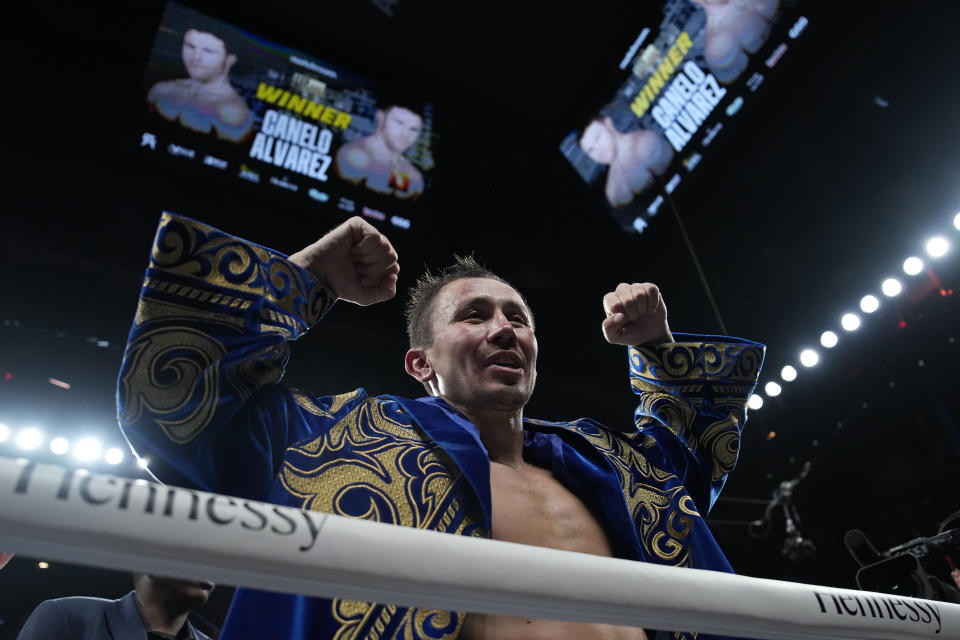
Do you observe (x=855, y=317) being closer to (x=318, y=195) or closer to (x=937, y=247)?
(x=937, y=247)

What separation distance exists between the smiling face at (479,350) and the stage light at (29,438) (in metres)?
2.60

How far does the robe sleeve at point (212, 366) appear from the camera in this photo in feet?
2.48

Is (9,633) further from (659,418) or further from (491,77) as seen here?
(491,77)

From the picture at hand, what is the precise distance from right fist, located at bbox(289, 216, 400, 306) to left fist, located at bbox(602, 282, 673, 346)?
528 millimetres

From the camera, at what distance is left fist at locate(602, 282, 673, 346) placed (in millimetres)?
1302

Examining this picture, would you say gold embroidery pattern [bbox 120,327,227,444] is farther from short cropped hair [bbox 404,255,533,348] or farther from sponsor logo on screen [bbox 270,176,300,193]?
sponsor logo on screen [bbox 270,176,300,193]

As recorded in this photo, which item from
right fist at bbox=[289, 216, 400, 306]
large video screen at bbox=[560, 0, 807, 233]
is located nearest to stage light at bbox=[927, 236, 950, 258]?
large video screen at bbox=[560, 0, 807, 233]

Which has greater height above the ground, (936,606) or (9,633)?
(936,606)

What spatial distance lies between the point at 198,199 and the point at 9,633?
7.74 ft

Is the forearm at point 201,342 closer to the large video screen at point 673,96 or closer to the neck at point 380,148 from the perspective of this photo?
the neck at point 380,148

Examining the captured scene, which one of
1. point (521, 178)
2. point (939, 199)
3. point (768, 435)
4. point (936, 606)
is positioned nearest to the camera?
point (936, 606)

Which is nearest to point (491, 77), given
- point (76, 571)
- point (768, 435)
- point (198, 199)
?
point (198, 199)

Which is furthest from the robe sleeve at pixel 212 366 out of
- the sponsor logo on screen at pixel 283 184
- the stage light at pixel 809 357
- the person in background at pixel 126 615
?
the stage light at pixel 809 357

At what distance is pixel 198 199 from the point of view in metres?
3.18
